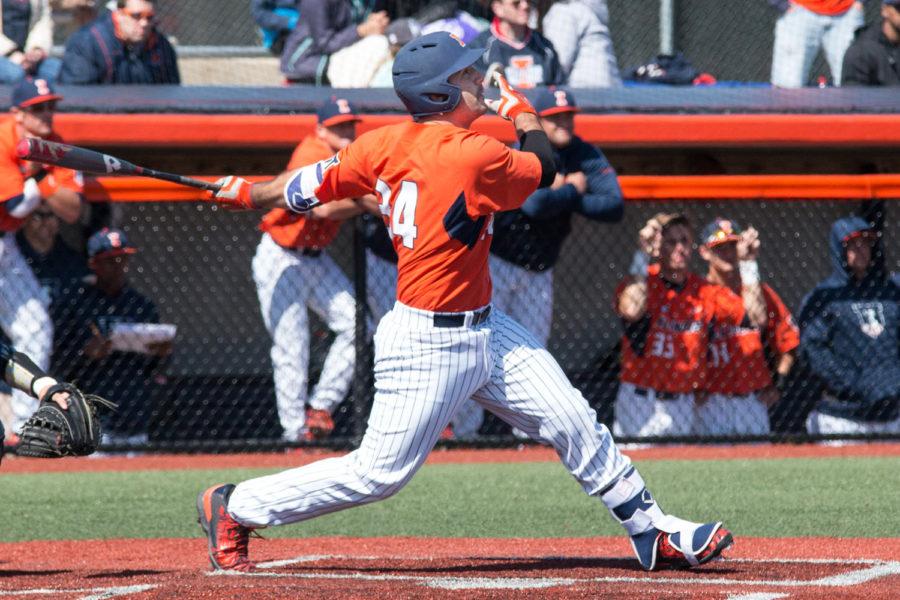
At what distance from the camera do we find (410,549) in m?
4.78

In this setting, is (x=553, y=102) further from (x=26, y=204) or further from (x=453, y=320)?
(x=453, y=320)

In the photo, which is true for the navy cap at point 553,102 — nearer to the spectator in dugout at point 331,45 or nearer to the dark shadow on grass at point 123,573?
the spectator in dugout at point 331,45

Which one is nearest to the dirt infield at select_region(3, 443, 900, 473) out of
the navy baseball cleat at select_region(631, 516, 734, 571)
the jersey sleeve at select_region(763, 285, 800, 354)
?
the jersey sleeve at select_region(763, 285, 800, 354)

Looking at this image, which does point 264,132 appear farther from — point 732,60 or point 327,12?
point 732,60

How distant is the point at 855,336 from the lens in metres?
7.33

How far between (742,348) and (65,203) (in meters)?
3.51

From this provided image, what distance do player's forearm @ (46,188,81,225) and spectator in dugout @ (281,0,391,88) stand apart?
6.71 ft

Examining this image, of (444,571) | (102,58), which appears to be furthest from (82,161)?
(102,58)

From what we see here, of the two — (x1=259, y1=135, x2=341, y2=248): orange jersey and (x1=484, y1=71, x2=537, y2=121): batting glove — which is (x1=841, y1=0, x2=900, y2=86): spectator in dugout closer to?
(x1=259, y1=135, x2=341, y2=248): orange jersey

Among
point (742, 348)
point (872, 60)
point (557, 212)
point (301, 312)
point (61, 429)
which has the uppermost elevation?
Result: point (61, 429)

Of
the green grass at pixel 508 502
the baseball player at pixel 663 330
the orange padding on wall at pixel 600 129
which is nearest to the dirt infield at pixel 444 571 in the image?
the green grass at pixel 508 502

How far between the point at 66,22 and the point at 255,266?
2.94m

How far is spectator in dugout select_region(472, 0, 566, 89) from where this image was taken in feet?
26.1

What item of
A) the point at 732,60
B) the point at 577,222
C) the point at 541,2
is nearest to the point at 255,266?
the point at 577,222
